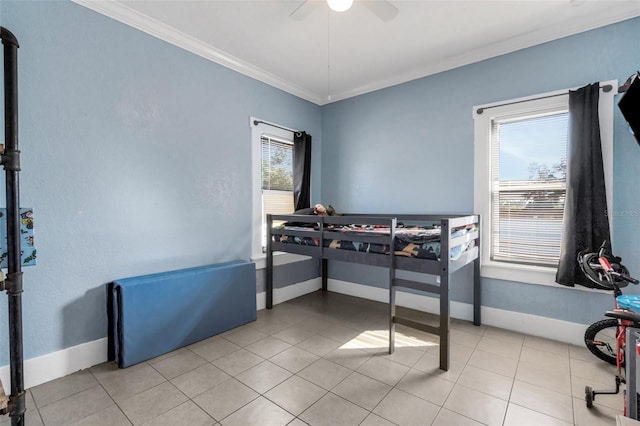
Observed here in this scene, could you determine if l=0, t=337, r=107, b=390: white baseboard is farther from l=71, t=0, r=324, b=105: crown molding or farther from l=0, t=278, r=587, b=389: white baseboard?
l=71, t=0, r=324, b=105: crown molding

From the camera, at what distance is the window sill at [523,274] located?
Answer: 2.48 meters

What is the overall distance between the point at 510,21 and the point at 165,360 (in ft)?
12.1

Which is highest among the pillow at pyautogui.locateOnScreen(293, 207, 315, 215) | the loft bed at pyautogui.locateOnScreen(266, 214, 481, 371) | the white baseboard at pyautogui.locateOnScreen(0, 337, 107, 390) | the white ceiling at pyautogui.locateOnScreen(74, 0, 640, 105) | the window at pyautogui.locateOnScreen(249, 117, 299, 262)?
the white ceiling at pyautogui.locateOnScreen(74, 0, 640, 105)

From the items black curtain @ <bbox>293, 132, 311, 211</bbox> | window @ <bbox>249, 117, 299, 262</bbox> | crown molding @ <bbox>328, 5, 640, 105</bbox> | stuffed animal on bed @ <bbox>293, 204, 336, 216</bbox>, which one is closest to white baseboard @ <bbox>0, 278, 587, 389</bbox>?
window @ <bbox>249, 117, 299, 262</bbox>

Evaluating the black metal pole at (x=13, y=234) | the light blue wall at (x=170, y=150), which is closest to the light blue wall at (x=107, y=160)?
the light blue wall at (x=170, y=150)

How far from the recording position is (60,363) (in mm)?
1961

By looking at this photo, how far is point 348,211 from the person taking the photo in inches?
150

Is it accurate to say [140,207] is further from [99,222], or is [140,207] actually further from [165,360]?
[165,360]

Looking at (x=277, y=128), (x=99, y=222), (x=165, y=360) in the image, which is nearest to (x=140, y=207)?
(x=99, y=222)

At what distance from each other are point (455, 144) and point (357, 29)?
56.6 inches

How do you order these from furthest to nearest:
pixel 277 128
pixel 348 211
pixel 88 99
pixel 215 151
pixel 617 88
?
pixel 348 211 < pixel 277 128 < pixel 215 151 < pixel 617 88 < pixel 88 99

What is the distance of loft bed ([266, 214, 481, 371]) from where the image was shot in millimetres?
2074

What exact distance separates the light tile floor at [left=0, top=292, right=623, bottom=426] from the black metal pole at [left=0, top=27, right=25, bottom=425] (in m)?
0.49

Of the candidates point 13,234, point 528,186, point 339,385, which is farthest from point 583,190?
point 13,234
